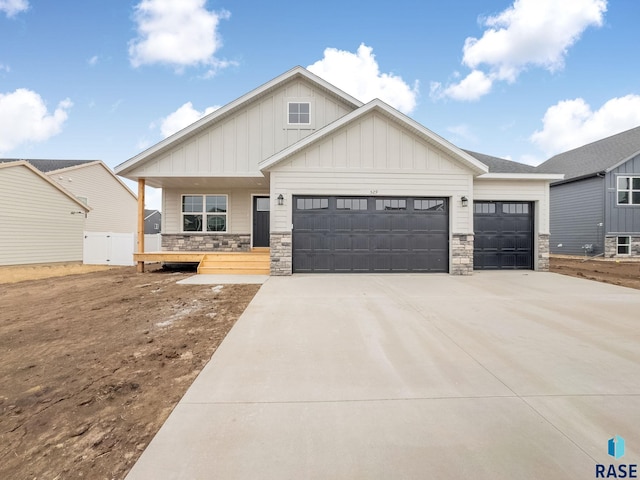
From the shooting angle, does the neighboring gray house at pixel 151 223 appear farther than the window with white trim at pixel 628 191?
Yes

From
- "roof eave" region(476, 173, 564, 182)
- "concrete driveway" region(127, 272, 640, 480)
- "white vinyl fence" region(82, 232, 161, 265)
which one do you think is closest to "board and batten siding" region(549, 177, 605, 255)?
"roof eave" region(476, 173, 564, 182)

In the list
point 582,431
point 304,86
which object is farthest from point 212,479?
point 304,86

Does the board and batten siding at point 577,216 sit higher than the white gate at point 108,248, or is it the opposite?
the board and batten siding at point 577,216

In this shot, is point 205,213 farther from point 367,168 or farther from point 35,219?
point 35,219

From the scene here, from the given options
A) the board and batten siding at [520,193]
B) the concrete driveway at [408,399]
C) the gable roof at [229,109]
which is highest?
the gable roof at [229,109]

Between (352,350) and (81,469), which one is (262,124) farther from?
(81,469)

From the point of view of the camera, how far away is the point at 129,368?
3092 mm

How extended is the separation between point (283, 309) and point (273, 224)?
4.24m

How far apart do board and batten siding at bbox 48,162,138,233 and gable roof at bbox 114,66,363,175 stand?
12651mm

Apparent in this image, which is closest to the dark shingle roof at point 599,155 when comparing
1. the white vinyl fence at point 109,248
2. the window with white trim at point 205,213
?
the window with white trim at point 205,213

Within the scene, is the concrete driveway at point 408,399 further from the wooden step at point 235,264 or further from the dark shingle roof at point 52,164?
the dark shingle roof at point 52,164

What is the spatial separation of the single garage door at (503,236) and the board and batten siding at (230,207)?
8.81 m

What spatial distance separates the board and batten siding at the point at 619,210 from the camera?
626 inches

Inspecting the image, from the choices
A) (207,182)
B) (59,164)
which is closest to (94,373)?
(207,182)
